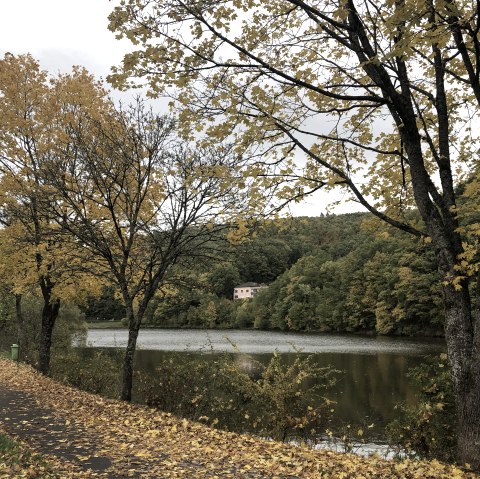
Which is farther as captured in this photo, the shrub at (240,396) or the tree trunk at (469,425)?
the shrub at (240,396)

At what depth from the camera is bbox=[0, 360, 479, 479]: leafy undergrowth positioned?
211 inches

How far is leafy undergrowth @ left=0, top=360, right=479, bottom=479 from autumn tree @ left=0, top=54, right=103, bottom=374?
5.15 meters

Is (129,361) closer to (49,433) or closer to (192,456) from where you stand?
(49,433)

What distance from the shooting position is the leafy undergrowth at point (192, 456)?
5.37 m

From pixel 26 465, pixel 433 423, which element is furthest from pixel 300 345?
pixel 26 465

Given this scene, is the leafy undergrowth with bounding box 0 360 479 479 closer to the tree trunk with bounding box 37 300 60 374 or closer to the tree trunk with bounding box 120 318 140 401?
the tree trunk with bounding box 120 318 140 401

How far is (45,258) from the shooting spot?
Result: 12.4 meters

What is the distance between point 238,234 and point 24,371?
1103 centimetres

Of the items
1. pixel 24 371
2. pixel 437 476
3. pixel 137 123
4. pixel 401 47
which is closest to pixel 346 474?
pixel 437 476

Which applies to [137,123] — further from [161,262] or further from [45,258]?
[45,258]

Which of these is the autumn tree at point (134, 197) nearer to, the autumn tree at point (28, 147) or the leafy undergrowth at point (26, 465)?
the autumn tree at point (28, 147)

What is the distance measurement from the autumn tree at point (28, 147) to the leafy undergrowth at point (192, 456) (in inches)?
203

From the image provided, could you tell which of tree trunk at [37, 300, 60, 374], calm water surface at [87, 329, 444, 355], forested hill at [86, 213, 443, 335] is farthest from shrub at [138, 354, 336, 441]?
forested hill at [86, 213, 443, 335]

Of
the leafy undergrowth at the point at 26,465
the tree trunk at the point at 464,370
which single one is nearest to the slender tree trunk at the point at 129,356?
the leafy undergrowth at the point at 26,465
